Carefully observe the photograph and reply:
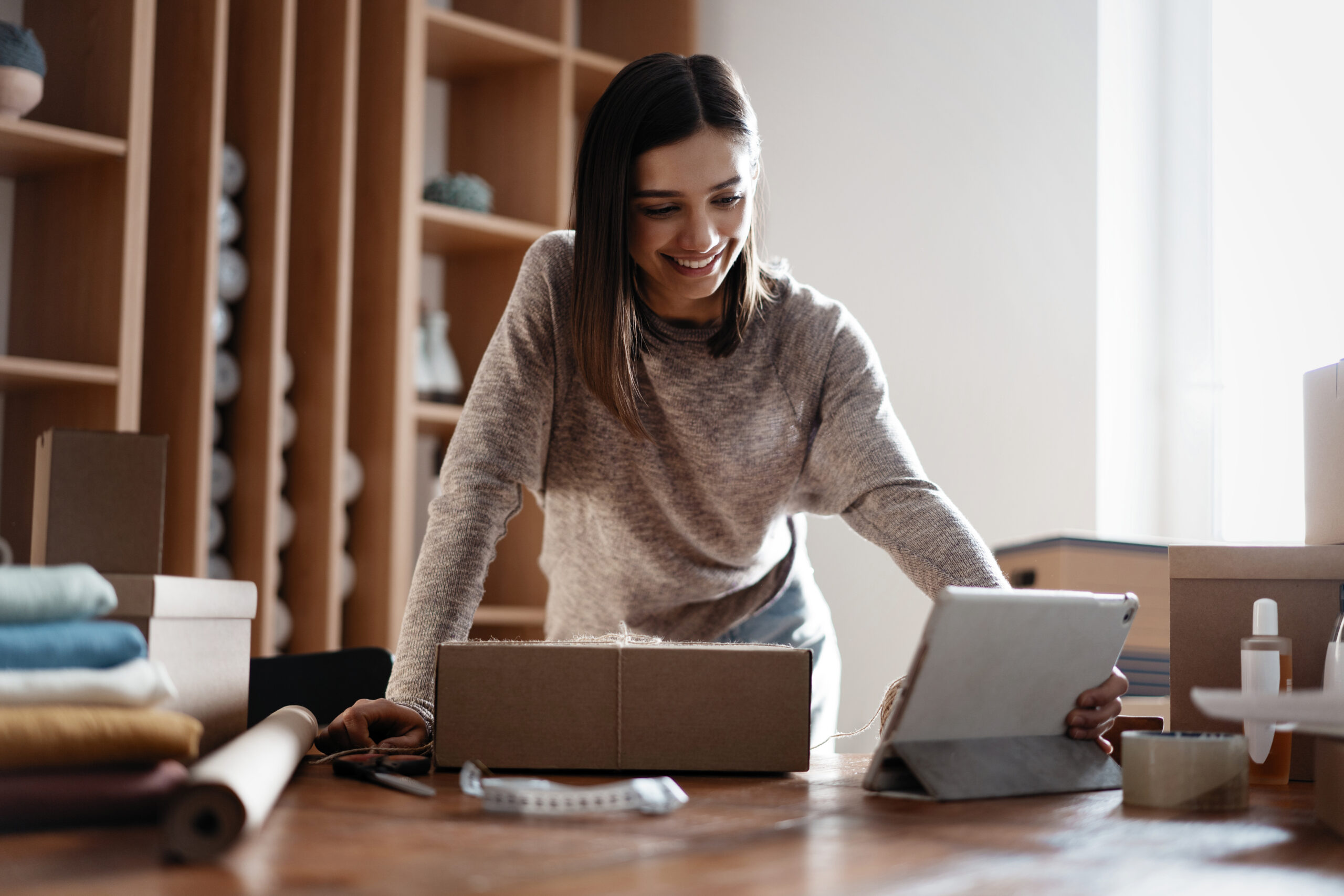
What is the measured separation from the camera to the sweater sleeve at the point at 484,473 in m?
1.15

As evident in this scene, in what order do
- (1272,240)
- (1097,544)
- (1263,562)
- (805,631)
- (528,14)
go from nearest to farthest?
(1263,562), (805,631), (1097,544), (1272,240), (528,14)

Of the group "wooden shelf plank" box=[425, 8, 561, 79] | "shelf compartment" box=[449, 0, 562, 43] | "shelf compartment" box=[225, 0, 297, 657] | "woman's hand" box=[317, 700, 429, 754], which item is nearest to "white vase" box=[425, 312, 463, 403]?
"shelf compartment" box=[225, 0, 297, 657]

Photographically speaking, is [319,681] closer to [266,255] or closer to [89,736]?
[89,736]

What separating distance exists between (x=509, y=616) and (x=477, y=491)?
1.80m

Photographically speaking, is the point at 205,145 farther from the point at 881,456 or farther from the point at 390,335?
the point at 881,456

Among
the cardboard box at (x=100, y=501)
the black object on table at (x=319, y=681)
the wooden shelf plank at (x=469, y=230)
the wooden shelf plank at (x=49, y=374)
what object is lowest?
the black object on table at (x=319, y=681)

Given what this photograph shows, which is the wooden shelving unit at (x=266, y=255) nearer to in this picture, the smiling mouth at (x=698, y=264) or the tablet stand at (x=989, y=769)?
the smiling mouth at (x=698, y=264)

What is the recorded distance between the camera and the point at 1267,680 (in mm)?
981

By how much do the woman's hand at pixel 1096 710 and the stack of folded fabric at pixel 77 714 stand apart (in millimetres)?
627

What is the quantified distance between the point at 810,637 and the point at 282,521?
1.49 meters

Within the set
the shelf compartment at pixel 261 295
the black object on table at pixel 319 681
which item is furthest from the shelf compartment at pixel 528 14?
the black object on table at pixel 319 681

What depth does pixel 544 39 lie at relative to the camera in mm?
3178

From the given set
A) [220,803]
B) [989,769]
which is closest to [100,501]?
[220,803]

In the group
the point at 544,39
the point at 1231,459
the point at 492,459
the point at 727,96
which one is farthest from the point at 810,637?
the point at 544,39
